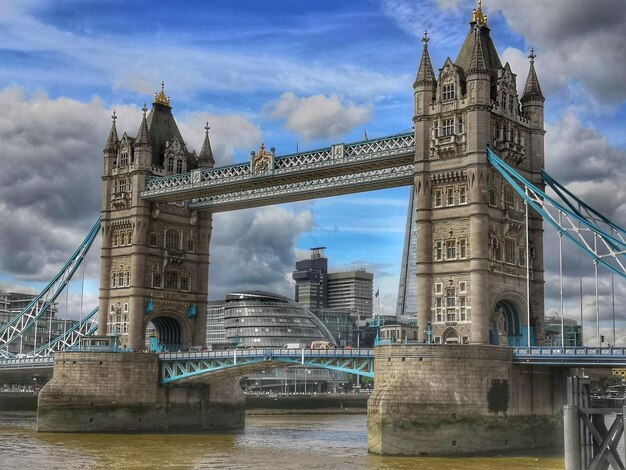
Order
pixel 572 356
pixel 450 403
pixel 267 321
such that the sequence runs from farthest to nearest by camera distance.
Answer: pixel 267 321
pixel 450 403
pixel 572 356

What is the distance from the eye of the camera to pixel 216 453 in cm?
6512

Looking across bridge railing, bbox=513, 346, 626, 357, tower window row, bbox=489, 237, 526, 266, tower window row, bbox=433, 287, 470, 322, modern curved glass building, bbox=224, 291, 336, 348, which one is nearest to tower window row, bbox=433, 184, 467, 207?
tower window row, bbox=489, 237, 526, 266

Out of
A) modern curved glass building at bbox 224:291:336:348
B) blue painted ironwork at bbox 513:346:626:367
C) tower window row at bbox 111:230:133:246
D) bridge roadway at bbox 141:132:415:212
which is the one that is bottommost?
blue painted ironwork at bbox 513:346:626:367

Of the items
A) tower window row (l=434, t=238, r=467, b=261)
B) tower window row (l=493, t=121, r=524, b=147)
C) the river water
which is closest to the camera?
the river water

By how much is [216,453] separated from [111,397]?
59.3 feet

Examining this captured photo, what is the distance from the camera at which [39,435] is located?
77.2m

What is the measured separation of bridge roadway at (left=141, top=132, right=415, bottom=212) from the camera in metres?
72.9

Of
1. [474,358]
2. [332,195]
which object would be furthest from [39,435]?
[474,358]

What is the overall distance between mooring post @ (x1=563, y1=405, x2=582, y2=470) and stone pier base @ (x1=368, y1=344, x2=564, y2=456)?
18.8 metres

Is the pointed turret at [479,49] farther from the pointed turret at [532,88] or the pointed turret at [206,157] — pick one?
the pointed turret at [206,157]

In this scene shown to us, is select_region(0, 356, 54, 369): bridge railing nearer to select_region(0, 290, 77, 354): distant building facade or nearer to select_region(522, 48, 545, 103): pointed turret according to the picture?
select_region(522, 48, 545, 103): pointed turret

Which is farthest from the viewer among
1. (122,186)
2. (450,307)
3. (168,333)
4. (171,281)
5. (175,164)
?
(168,333)

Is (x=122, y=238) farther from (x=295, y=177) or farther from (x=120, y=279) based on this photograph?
(x=295, y=177)

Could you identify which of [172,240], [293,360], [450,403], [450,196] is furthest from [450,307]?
[172,240]
